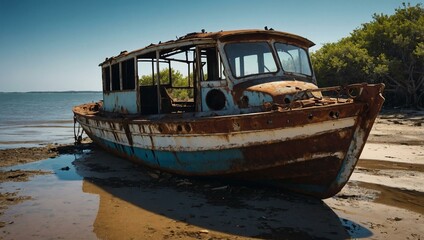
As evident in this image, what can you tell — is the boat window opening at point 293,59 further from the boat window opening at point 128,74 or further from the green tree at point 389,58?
the green tree at point 389,58

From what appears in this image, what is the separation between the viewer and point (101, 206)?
593 cm

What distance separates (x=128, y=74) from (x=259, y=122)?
5093mm

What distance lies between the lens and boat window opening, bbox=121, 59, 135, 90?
9070 mm

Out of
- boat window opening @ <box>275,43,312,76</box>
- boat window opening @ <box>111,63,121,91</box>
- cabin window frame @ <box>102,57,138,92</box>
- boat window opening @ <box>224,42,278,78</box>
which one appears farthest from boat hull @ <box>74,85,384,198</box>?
boat window opening @ <box>111,63,121,91</box>

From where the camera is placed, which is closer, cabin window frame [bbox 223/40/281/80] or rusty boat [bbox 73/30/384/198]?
rusty boat [bbox 73/30/384/198]

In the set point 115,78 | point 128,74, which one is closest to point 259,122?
point 128,74

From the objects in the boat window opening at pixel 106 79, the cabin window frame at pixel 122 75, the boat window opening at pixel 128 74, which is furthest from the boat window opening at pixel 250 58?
the boat window opening at pixel 106 79

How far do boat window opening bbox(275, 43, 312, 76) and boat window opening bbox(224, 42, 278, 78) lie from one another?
250mm

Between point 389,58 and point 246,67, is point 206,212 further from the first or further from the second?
point 389,58

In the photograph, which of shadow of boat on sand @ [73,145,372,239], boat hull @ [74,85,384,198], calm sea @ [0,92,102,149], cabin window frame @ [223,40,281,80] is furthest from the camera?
calm sea @ [0,92,102,149]

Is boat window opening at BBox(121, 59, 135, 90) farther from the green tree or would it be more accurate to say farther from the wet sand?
the green tree

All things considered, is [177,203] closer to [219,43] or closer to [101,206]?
[101,206]

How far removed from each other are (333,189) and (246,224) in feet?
5.39

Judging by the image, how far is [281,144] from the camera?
5418 millimetres
